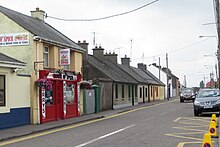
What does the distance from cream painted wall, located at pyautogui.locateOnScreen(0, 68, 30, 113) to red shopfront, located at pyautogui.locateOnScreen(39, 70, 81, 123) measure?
116 centimetres

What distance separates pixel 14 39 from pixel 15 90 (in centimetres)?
349

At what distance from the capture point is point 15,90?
62.5 feet

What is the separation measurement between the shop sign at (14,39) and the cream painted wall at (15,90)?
2.11m

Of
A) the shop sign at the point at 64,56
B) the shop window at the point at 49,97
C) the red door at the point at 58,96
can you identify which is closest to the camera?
the shop window at the point at 49,97

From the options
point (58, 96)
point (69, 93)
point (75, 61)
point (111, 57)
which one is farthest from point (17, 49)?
point (111, 57)

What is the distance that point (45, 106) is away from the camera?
70.6 feet

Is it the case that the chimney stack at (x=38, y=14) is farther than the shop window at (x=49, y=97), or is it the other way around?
the chimney stack at (x=38, y=14)

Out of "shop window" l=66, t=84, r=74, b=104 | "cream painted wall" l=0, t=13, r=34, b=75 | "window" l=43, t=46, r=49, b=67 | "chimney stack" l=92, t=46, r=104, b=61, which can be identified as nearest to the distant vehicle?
"chimney stack" l=92, t=46, r=104, b=61

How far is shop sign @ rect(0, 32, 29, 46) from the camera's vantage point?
826 inches

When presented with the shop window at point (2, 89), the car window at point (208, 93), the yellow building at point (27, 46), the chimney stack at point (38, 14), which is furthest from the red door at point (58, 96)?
the car window at point (208, 93)

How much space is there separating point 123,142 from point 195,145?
2.28m

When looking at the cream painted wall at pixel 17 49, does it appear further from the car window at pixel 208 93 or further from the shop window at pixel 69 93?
the car window at pixel 208 93

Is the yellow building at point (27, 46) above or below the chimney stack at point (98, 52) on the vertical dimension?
below

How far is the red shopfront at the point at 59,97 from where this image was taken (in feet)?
70.2
